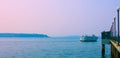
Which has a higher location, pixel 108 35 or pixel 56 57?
pixel 108 35

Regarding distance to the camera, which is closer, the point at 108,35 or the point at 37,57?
the point at 108,35

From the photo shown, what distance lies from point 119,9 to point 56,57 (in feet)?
150

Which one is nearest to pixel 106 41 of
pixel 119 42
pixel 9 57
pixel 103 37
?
pixel 103 37

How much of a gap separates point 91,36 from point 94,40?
5416 mm

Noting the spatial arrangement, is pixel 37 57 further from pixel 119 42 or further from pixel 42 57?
pixel 119 42

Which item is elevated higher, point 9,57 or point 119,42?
point 119,42

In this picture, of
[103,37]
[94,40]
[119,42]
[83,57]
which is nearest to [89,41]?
[94,40]

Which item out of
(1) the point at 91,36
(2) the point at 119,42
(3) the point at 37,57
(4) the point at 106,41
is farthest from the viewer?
(1) the point at 91,36

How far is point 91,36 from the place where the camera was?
557 feet

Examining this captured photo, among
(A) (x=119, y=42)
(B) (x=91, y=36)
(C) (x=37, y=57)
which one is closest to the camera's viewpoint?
(A) (x=119, y=42)

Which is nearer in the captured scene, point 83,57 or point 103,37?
point 103,37

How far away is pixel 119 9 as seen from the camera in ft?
65.3

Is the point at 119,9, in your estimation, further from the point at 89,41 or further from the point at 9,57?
the point at 89,41

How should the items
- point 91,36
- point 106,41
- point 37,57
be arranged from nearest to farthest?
1. point 106,41
2. point 37,57
3. point 91,36
